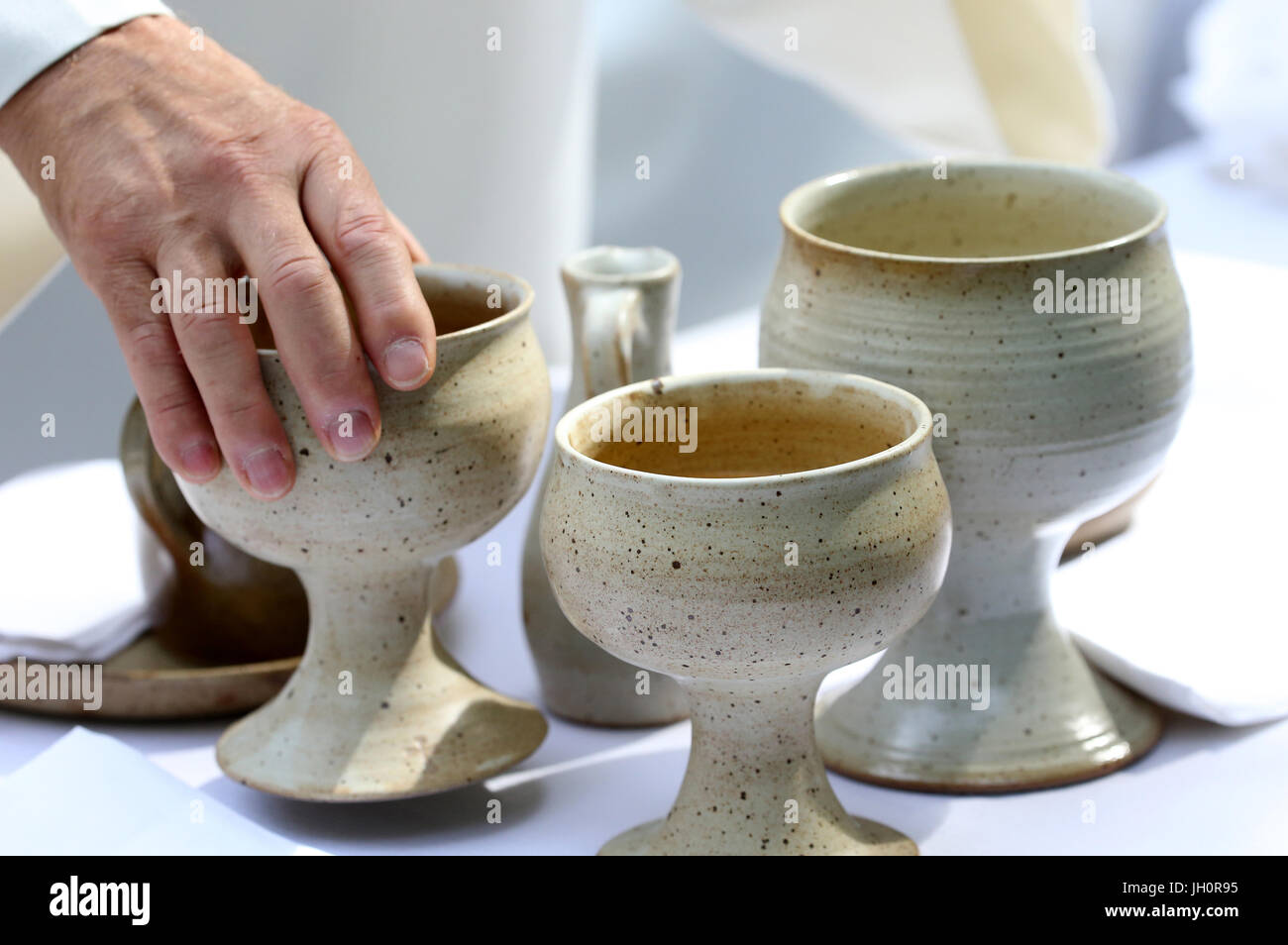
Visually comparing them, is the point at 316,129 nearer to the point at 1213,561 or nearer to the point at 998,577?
the point at 998,577

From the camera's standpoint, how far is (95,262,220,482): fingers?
483 millimetres

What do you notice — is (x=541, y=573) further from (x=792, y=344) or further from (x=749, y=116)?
(x=749, y=116)

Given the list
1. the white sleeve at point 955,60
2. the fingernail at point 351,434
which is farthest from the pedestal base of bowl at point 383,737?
the white sleeve at point 955,60

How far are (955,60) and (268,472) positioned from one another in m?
0.66

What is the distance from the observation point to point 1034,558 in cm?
55

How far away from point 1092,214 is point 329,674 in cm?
33

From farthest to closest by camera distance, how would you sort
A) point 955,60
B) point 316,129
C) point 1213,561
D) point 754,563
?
point 955,60, point 1213,561, point 316,129, point 754,563

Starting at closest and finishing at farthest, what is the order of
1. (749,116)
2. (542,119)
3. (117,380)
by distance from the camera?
1. (542,119)
2. (117,380)
3. (749,116)

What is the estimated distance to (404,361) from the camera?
1.52 ft

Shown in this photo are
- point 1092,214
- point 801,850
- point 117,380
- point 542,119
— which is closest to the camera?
point 801,850

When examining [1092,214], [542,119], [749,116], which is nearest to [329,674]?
[1092,214]

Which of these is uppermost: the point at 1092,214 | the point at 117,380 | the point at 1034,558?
the point at 1092,214

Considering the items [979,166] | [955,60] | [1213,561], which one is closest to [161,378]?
[979,166]

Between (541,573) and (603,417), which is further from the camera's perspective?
(541,573)
